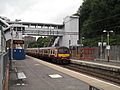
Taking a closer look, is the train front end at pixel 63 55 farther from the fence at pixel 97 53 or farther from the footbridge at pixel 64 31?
the footbridge at pixel 64 31

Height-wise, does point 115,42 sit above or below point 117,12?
below

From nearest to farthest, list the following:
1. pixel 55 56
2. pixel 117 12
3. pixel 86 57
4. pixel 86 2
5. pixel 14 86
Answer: pixel 14 86 → pixel 55 56 → pixel 86 57 → pixel 117 12 → pixel 86 2

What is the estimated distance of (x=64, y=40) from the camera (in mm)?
105062

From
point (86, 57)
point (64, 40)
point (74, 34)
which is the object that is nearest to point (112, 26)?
point (74, 34)

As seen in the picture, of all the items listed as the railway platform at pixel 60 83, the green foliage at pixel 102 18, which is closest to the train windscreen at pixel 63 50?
the railway platform at pixel 60 83

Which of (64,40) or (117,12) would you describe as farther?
(64,40)

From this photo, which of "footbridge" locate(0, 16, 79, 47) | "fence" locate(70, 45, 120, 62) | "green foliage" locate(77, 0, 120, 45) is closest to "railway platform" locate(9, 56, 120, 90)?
"fence" locate(70, 45, 120, 62)

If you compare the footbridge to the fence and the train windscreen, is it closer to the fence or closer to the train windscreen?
the fence

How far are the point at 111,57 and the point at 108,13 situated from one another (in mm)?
37640

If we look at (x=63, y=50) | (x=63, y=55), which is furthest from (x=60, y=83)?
(x=63, y=50)

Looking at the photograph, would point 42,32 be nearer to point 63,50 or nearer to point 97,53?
point 97,53

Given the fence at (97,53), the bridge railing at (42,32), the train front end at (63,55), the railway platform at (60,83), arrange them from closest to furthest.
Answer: the railway platform at (60,83) < the train front end at (63,55) < the fence at (97,53) < the bridge railing at (42,32)

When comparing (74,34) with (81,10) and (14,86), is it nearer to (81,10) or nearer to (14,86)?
(81,10)

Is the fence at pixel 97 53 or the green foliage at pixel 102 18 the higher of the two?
the green foliage at pixel 102 18
